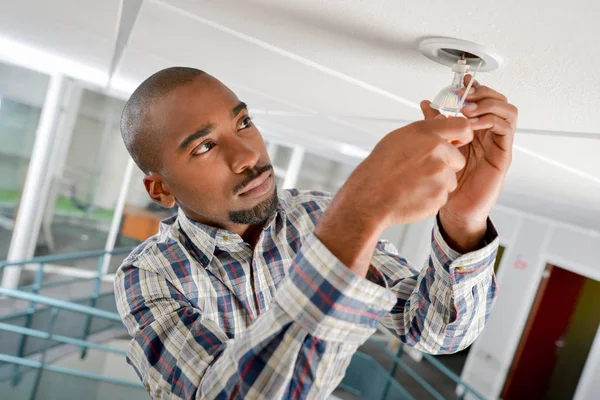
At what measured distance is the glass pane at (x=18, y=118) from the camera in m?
5.62

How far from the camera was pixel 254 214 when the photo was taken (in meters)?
1.17

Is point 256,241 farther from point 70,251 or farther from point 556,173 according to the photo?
point 70,251

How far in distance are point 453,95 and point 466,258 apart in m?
0.33

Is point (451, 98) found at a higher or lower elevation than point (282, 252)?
higher

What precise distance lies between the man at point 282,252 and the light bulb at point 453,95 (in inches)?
0.8

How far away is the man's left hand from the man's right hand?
0.46 feet

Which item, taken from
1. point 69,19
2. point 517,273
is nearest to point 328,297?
point 69,19

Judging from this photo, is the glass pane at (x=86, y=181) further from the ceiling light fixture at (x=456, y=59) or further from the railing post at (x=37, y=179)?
the ceiling light fixture at (x=456, y=59)

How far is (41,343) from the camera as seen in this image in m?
4.46

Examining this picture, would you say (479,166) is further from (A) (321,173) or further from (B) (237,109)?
(A) (321,173)

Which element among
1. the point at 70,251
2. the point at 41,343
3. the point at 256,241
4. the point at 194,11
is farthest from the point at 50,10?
the point at 70,251

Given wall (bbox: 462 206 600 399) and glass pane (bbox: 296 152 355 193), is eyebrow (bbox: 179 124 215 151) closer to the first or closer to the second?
wall (bbox: 462 206 600 399)

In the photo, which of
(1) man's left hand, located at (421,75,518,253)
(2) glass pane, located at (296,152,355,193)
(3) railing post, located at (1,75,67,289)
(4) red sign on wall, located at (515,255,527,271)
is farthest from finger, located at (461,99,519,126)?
(2) glass pane, located at (296,152,355,193)

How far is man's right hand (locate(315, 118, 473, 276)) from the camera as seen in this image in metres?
0.57
